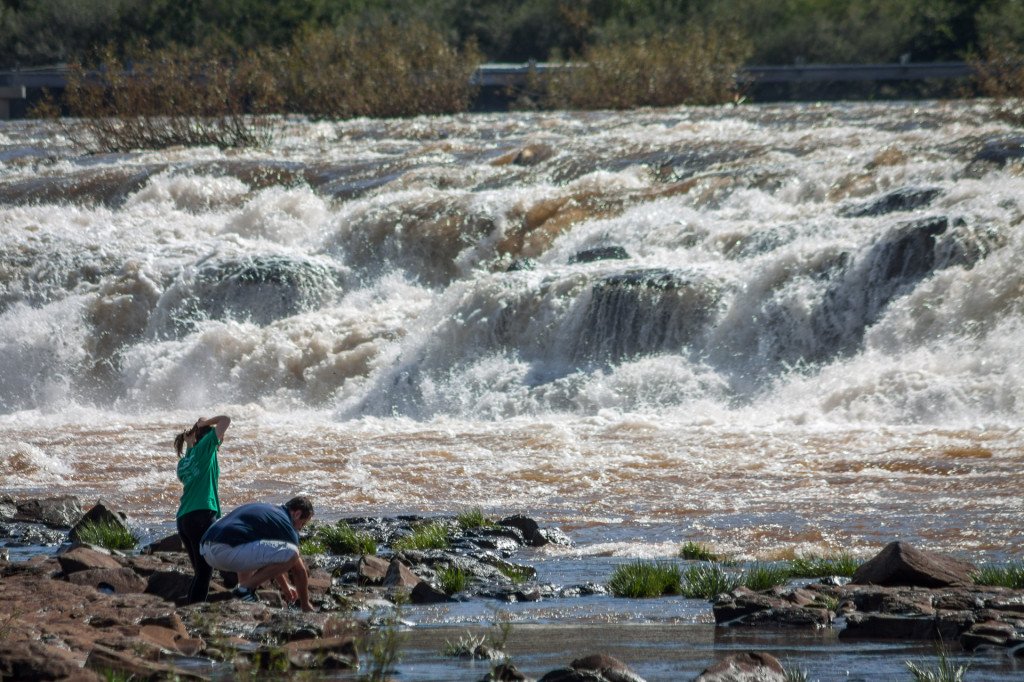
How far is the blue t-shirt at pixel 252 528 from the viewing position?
7898 millimetres

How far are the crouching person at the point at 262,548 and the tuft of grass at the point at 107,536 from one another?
2.11 m

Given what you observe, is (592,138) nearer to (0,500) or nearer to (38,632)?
(0,500)

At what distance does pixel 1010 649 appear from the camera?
21.5 feet

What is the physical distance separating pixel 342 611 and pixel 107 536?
274 centimetres

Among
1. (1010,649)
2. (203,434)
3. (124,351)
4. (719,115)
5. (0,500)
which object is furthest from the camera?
(719,115)

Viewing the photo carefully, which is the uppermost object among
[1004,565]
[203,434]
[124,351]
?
[203,434]

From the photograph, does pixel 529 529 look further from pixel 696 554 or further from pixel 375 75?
pixel 375 75

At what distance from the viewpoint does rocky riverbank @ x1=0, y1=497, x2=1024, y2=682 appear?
6016 millimetres

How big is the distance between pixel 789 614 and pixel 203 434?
10.4 feet

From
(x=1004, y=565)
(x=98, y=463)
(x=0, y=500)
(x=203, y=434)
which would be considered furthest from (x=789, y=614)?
(x=98, y=463)

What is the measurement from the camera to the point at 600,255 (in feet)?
67.5

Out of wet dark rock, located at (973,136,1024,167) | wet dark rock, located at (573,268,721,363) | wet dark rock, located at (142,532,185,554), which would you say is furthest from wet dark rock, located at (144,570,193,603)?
wet dark rock, located at (973,136,1024,167)

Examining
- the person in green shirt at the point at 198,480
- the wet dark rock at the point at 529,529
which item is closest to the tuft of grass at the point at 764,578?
the wet dark rock at the point at 529,529

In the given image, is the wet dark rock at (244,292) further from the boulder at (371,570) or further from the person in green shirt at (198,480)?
the person in green shirt at (198,480)
